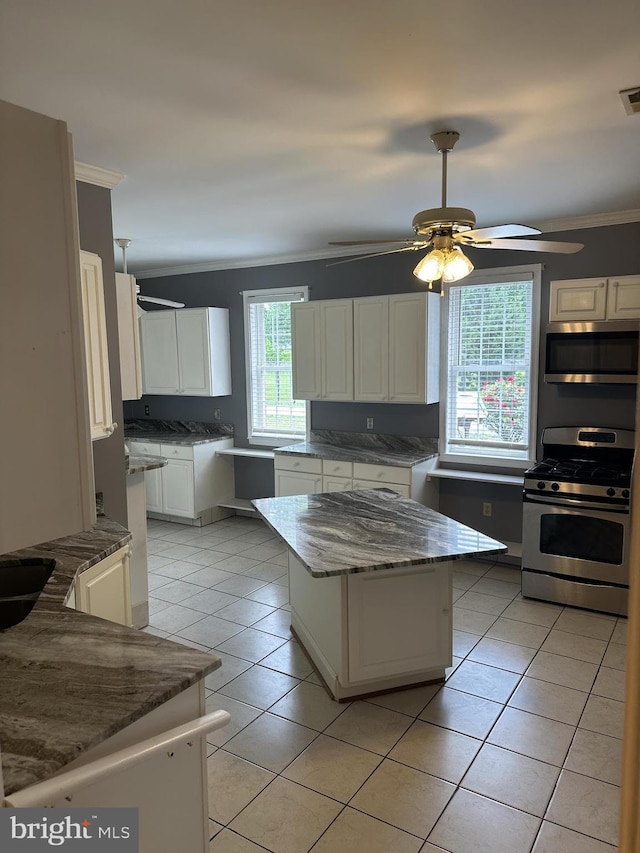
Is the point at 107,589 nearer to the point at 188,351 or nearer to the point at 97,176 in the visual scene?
the point at 97,176

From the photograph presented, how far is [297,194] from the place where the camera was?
3.48 meters

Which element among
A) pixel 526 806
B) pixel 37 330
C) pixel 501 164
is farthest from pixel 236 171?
pixel 526 806

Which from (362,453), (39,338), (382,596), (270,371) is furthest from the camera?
(270,371)

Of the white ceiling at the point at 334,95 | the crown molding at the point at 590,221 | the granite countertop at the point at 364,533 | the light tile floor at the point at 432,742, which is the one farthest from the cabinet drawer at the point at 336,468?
the crown molding at the point at 590,221

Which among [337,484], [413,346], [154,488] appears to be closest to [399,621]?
[337,484]

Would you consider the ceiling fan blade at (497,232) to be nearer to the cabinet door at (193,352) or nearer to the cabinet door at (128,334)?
the cabinet door at (128,334)

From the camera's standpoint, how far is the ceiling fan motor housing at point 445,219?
245 centimetres

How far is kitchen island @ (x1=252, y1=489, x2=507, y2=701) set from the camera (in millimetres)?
2656

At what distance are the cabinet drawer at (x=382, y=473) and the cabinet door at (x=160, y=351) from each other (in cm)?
242

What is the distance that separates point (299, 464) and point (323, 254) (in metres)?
1.92

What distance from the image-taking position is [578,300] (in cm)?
396

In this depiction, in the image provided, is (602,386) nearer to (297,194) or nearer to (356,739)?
(297,194)

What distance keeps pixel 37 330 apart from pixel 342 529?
7.08 feet

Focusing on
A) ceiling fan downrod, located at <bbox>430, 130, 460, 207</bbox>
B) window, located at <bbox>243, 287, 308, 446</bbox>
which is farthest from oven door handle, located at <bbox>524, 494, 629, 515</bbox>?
window, located at <bbox>243, 287, 308, 446</bbox>
